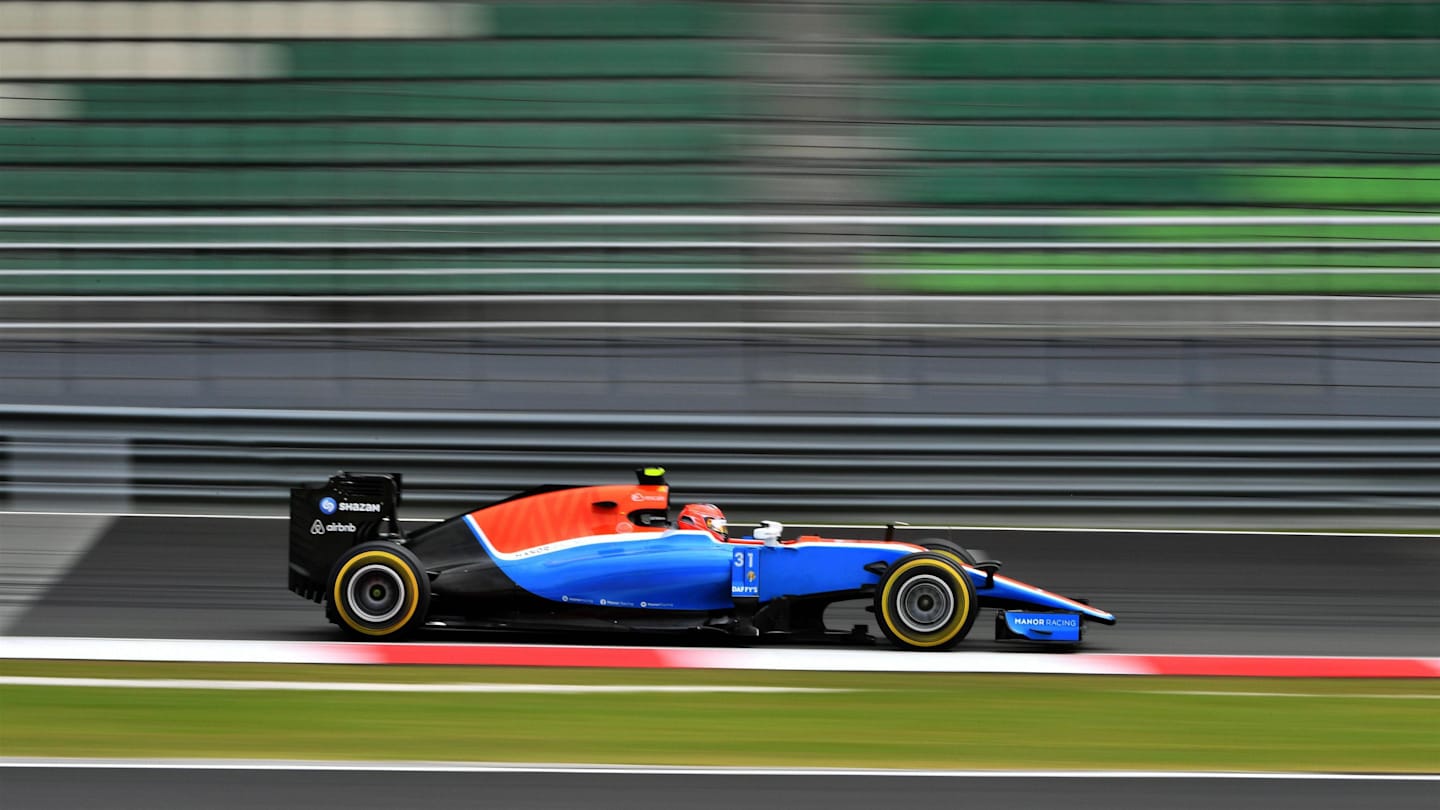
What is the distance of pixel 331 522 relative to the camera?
6.87 meters

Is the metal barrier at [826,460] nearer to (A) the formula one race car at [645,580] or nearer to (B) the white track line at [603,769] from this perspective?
(A) the formula one race car at [645,580]

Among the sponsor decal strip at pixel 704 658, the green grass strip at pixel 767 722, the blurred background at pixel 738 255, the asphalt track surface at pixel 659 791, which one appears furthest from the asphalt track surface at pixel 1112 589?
the asphalt track surface at pixel 659 791

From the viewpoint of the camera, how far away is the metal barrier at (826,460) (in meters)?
10.0

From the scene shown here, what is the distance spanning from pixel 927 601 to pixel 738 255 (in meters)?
5.08

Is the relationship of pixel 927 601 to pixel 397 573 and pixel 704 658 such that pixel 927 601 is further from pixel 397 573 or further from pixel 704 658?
pixel 397 573

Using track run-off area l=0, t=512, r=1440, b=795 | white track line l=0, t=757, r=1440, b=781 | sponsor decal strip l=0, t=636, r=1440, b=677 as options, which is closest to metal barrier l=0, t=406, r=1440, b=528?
track run-off area l=0, t=512, r=1440, b=795

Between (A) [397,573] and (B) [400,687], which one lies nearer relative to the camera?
(B) [400,687]

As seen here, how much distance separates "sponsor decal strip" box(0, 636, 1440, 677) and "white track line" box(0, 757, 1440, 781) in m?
1.62

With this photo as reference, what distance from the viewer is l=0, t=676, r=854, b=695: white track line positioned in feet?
19.2

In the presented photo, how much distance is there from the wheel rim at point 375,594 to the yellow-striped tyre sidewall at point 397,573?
0.02 metres

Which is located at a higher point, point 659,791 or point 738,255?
point 738,255

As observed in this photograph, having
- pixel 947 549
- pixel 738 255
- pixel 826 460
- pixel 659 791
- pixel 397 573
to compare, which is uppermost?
pixel 738 255

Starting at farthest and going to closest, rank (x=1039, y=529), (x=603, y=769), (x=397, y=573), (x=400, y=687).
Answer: (x=1039, y=529) < (x=397, y=573) < (x=400, y=687) < (x=603, y=769)

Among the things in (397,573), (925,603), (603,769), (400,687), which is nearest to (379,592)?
(397,573)
